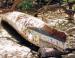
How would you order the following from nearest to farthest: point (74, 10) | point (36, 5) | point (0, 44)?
point (0, 44) < point (74, 10) < point (36, 5)

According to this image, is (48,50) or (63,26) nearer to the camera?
(48,50)

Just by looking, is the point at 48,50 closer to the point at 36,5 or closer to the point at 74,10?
the point at 74,10

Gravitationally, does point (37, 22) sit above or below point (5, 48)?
above

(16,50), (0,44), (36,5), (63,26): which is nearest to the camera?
(16,50)

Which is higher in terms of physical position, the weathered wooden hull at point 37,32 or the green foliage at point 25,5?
the weathered wooden hull at point 37,32

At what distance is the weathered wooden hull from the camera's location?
621 centimetres

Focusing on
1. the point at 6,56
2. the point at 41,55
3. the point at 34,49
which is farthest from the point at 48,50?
the point at 6,56

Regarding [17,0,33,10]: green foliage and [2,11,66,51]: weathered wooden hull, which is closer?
[2,11,66,51]: weathered wooden hull

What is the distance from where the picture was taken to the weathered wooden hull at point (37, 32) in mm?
6215

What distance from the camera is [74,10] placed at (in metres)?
9.47

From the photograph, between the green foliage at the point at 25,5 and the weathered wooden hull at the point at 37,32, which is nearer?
the weathered wooden hull at the point at 37,32

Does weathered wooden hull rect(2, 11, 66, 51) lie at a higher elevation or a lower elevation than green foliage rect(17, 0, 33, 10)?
Result: higher

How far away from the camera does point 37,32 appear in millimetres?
6676

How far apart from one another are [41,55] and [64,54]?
59cm
